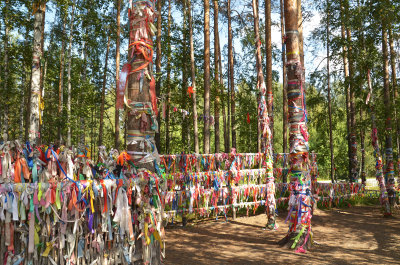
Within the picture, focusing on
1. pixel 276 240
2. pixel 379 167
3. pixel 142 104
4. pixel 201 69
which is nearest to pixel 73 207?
pixel 142 104

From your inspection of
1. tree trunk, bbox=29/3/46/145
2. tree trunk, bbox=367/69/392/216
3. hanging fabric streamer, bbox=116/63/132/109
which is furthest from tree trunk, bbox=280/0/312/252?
tree trunk, bbox=29/3/46/145

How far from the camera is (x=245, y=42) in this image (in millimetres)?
21156

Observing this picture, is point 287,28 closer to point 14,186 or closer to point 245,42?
point 14,186

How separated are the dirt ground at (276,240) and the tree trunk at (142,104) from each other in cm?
256

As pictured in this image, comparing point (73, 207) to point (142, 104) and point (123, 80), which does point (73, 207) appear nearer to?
point (142, 104)

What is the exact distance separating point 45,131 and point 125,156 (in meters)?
25.6

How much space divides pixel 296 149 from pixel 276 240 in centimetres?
228

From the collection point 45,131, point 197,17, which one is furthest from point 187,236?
point 45,131

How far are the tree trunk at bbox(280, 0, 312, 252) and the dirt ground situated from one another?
1.27 feet

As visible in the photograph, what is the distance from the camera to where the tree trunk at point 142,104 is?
11.4 ft

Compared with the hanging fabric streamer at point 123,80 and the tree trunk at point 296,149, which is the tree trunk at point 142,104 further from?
the tree trunk at point 296,149

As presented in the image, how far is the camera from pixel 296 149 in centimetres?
632

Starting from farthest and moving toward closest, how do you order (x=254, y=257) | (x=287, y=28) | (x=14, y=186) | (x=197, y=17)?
(x=197, y=17), (x=287, y=28), (x=254, y=257), (x=14, y=186)

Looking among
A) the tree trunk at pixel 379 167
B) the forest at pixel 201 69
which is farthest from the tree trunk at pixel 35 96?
the tree trunk at pixel 379 167
